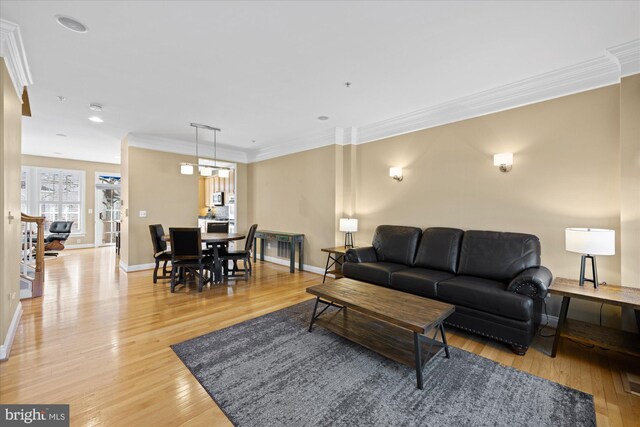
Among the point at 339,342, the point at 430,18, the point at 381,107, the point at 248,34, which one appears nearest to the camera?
the point at 430,18

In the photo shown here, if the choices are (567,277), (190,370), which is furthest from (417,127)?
(190,370)

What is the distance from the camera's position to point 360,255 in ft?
13.1

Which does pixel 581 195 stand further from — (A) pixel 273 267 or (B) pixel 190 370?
(A) pixel 273 267

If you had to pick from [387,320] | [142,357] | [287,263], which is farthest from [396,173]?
[142,357]

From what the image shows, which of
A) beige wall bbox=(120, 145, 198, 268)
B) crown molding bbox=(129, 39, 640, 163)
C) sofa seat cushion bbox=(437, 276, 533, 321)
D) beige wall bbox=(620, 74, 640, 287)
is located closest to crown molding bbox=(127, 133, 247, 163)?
crown molding bbox=(129, 39, 640, 163)

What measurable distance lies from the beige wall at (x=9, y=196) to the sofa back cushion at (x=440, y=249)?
4258 millimetres

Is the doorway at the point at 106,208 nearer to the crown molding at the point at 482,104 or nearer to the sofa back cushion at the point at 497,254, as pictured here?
the crown molding at the point at 482,104

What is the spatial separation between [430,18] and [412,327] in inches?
91.4

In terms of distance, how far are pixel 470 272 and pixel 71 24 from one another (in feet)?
14.7

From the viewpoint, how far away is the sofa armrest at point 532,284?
96.0 inches

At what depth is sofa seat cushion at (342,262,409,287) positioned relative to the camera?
3.46m

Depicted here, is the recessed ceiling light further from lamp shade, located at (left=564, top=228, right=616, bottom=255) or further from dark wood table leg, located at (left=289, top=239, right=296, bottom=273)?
lamp shade, located at (left=564, top=228, right=616, bottom=255)

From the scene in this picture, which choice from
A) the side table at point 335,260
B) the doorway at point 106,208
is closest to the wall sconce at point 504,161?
the side table at point 335,260

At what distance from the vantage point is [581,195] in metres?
2.89
